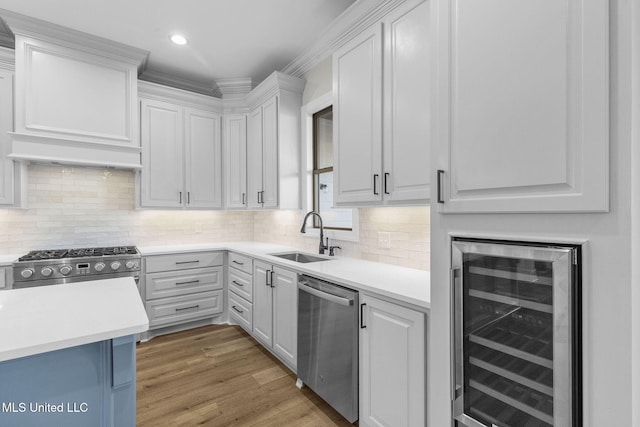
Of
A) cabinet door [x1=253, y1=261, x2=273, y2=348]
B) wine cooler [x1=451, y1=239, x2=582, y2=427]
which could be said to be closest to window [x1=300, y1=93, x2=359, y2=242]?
cabinet door [x1=253, y1=261, x2=273, y2=348]

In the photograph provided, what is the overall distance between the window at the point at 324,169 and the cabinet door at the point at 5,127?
272 centimetres

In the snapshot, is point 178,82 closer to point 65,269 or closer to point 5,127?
point 5,127

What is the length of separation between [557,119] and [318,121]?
2.61m

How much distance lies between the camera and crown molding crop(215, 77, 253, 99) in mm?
3855

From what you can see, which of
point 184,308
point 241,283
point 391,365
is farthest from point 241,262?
point 391,365

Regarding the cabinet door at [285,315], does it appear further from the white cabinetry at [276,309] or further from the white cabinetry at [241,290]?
the white cabinetry at [241,290]

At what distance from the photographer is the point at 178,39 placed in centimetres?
298

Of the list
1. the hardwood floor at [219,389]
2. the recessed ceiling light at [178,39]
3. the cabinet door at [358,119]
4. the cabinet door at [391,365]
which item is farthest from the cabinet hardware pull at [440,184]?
the recessed ceiling light at [178,39]

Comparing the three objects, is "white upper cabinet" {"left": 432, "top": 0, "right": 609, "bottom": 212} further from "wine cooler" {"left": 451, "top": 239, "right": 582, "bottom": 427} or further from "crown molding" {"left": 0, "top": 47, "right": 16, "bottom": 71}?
"crown molding" {"left": 0, "top": 47, "right": 16, "bottom": 71}

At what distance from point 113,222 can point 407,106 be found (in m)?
3.39

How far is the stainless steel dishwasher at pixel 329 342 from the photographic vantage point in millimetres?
1865

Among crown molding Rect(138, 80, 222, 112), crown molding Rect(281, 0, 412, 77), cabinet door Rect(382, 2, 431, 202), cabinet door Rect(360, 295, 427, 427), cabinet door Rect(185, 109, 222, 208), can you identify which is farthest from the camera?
cabinet door Rect(185, 109, 222, 208)

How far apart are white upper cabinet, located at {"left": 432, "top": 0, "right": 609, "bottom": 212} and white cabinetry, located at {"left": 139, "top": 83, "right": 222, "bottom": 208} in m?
3.18

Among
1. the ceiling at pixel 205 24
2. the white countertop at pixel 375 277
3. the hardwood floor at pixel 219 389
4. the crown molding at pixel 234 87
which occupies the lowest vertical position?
the hardwood floor at pixel 219 389
